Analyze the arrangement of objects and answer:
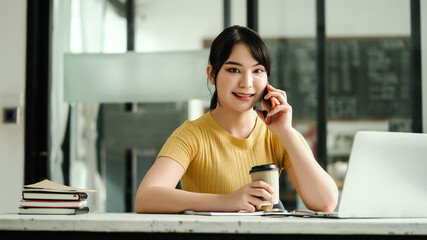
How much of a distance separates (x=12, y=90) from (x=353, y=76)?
2.43 metres

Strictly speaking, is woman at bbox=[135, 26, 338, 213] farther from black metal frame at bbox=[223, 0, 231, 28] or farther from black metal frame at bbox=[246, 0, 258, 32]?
black metal frame at bbox=[223, 0, 231, 28]

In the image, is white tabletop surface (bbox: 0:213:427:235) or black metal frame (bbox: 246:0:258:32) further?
black metal frame (bbox: 246:0:258:32)

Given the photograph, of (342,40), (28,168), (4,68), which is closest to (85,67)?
(4,68)

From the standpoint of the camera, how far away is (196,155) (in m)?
1.61

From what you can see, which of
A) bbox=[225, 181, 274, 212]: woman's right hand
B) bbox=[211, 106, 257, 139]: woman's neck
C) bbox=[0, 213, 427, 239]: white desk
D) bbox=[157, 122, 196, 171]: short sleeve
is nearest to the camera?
bbox=[0, 213, 427, 239]: white desk

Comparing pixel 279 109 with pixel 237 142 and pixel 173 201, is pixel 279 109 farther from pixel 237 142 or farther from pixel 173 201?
pixel 173 201

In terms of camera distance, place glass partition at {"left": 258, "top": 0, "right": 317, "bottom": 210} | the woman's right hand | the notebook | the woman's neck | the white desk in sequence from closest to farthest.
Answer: the white desk → the notebook → the woman's right hand → the woman's neck → glass partition at {"left": 258, "top": 0, "right": 317, "bottom": 210}

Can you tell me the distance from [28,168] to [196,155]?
2030mm

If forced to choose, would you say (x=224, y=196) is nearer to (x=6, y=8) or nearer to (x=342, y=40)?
(x=342, y=40)

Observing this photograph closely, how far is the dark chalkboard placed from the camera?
333 centimetres

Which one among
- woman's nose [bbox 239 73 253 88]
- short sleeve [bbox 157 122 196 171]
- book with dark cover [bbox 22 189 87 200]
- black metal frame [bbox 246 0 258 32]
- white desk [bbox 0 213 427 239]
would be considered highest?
black metal frame [bbox 246 0 258 32]

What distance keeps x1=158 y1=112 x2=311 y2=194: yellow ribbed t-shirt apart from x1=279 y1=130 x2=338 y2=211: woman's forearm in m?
0.13

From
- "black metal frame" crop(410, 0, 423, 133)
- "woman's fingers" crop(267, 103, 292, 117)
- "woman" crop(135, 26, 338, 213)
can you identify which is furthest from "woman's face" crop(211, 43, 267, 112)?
"black metal frame" crop(410, 0, 423, 133)

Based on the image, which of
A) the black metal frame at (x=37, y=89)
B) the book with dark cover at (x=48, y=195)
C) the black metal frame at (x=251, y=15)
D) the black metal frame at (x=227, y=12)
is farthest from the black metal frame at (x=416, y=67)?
the book with dark cover at (x=48, y=195)
